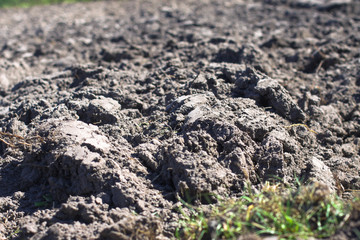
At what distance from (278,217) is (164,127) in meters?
1.23

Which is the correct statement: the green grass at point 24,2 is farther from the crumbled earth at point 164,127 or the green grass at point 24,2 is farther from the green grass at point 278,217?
the green grass at point 278,217

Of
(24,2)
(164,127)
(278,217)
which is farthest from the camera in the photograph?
(24,2)

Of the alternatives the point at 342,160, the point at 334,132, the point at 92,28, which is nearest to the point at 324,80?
the point at 334,132

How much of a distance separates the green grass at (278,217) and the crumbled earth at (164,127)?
0.12 meters

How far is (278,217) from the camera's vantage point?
2.13 m

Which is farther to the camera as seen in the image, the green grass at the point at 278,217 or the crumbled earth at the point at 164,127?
the crumbled earth at the point at 164,127

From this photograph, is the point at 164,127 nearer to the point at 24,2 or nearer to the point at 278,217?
the point at 278,217

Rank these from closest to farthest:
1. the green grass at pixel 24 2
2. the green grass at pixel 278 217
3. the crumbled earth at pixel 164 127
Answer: the green grass at pixel 278 217, the crumbled earth at pixel 164 127, the green grass at pixel 24 2

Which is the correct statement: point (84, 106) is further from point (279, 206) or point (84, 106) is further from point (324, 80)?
point (324, 80)

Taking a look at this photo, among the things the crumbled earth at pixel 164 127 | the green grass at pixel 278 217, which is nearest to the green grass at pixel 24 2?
the crumbled earth at pixel 164 127

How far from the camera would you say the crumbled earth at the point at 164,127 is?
8.20 ft

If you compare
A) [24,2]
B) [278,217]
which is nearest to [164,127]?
[278,217]

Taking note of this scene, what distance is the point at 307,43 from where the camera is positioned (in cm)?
503

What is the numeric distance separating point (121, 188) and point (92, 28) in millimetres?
4686
